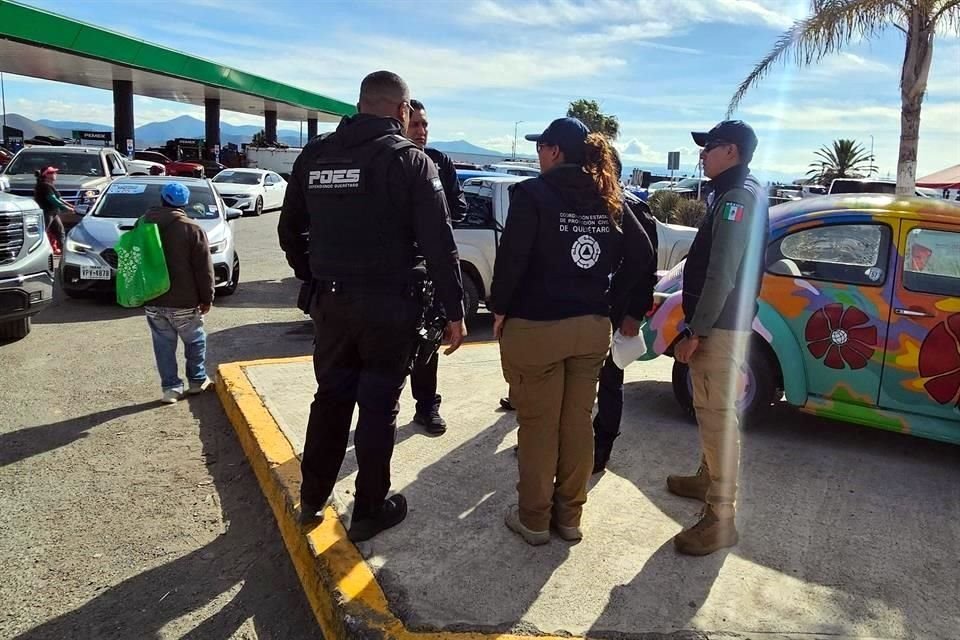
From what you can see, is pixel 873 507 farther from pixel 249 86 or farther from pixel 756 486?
pixel 249 86

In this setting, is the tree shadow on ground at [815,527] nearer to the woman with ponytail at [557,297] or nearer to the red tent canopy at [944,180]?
the woman with ponytail at [557,297]

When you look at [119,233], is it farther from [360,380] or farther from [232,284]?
[360,380]

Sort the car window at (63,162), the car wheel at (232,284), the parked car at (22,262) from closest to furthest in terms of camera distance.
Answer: the parked car at (22,262) → the car wheel at (232,284) → the car window at (63,162)

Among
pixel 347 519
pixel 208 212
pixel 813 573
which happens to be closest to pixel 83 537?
pixel 347 519

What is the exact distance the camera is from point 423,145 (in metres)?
4.57

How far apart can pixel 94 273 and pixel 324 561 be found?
6.91m

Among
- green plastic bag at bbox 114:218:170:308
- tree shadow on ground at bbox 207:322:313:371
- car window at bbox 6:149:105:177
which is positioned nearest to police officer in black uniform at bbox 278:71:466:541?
green plastic bag at bbox 114:218:170:308

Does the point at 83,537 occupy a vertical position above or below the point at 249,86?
below

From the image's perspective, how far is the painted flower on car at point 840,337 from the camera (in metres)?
4.34

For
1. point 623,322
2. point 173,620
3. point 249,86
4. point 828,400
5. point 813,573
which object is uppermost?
point 249,86

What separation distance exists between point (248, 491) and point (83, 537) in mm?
862

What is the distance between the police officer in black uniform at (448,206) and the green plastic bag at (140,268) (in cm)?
213

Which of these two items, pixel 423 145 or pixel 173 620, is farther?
pixel 423 145

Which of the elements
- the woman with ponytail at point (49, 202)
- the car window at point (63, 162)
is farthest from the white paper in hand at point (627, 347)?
the car window at point (63, 162)
